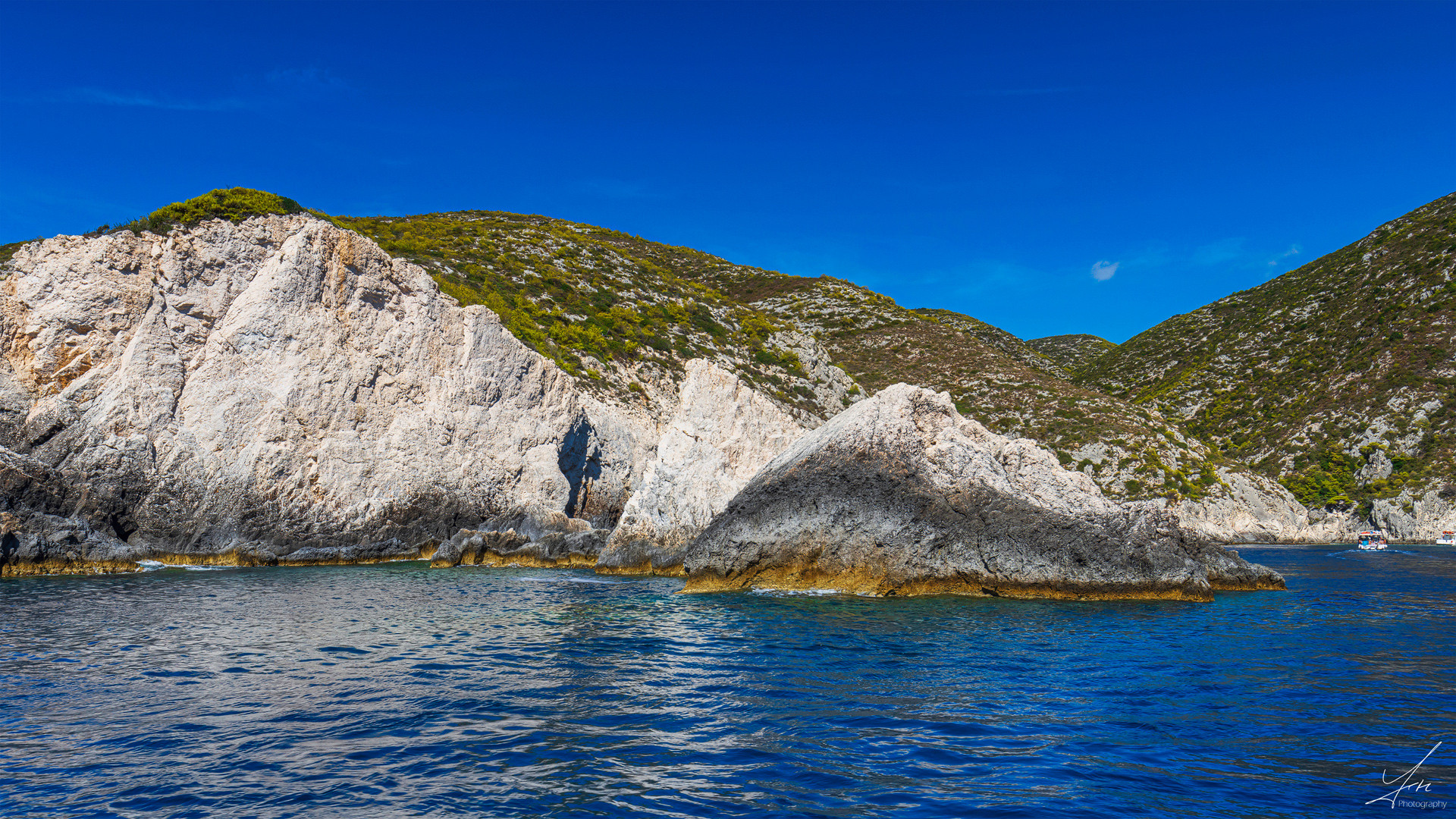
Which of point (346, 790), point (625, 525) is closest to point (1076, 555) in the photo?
point (625, 525)

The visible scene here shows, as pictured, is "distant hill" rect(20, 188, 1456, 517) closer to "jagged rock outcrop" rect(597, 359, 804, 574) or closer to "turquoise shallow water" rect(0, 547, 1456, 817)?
"jagged rock outcrop" rect(597, 359, 804, 574)

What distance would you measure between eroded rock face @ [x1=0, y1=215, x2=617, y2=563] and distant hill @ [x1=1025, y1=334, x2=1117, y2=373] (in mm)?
108699

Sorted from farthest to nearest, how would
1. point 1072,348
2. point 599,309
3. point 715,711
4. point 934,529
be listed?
point 1072,348 → point 599,309 → point 934,529 → point 715,711

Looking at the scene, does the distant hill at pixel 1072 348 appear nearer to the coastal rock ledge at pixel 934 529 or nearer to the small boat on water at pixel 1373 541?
the small boat on water at pixel 1373 541

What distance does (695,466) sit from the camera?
3106 cm

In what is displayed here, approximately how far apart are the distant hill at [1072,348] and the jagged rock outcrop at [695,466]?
105873mm

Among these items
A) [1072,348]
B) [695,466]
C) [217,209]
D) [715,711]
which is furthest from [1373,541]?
[1072,348]

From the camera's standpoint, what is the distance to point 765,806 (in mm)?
6773

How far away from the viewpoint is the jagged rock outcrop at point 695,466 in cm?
2997

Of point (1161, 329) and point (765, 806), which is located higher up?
point (1161, 329)

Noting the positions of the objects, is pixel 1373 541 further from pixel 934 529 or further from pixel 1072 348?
pixel 1072 348

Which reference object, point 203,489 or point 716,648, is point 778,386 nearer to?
point 203,489

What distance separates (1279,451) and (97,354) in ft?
300

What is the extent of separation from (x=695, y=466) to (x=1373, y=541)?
53161 mm
